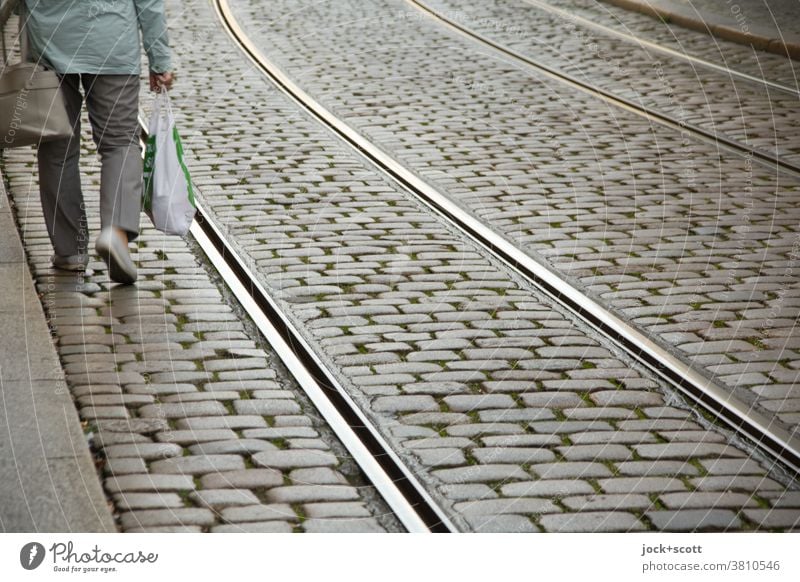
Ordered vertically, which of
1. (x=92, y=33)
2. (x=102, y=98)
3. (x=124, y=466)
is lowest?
(x=124, y=466)

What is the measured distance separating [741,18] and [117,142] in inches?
433

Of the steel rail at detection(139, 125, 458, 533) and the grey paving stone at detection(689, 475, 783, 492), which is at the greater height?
the grey paving stone at detection(689, 475, 783, 492)

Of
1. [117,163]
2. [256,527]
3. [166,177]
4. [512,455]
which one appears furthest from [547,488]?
[117,163]

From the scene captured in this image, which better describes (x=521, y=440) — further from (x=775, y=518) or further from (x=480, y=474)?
(x=775, y=518)

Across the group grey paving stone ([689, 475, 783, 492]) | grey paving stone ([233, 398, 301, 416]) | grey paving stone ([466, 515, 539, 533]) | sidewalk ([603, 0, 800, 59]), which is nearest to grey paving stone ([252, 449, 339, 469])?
grey paving stone ([233, 398, 301, 416])

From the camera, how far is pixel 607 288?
6438 mm

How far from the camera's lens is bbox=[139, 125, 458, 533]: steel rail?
13.5 ft

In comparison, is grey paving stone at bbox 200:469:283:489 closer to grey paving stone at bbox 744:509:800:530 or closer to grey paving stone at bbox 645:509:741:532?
grey paving stone at bbox 645:509:741:532

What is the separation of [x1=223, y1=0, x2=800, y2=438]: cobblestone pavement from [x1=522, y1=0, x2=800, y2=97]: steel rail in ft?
6.35

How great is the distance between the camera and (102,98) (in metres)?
5.98

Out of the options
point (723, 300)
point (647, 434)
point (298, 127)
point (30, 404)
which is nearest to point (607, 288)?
point (723, 300)

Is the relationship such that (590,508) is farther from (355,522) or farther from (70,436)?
(70,436)
